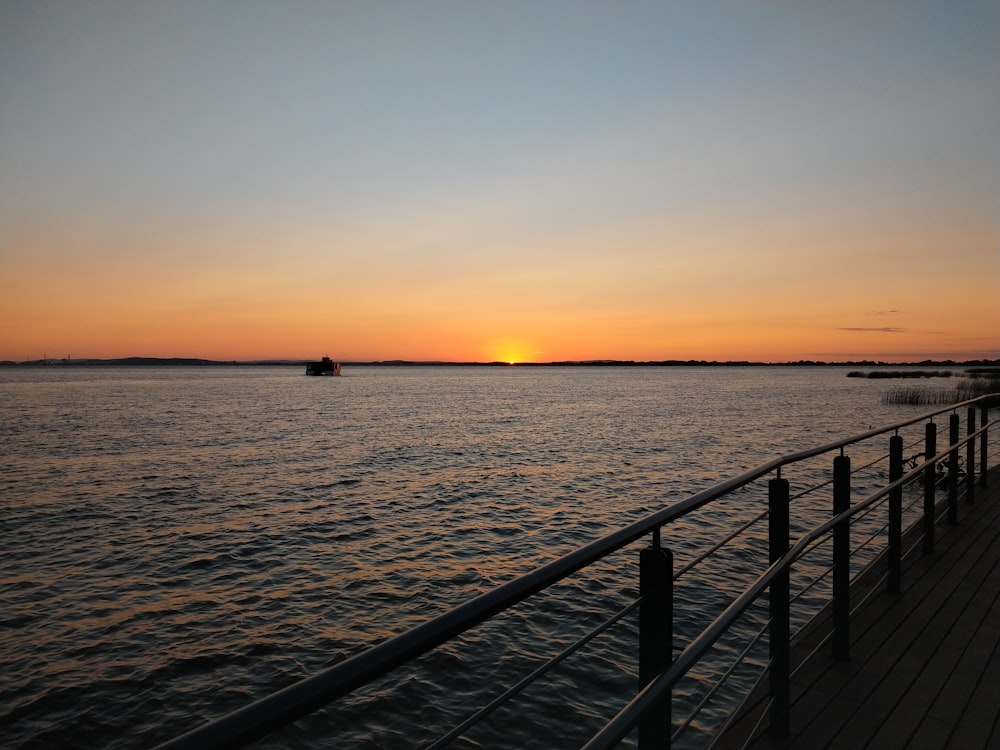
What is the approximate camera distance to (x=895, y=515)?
16.9 ft

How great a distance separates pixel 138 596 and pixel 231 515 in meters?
5.88

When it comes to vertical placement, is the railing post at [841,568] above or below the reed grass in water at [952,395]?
above

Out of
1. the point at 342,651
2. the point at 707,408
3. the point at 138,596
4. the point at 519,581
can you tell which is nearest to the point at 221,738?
the point at 519,581

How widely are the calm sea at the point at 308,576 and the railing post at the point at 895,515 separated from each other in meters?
3.16

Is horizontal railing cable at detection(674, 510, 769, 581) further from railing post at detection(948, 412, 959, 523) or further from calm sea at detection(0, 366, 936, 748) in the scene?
railing post at detection(948, 412, 959, 523)

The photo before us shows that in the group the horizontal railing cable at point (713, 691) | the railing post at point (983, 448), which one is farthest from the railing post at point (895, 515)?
the railing post at point (983, 448)

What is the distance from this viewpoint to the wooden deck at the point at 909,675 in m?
3.44

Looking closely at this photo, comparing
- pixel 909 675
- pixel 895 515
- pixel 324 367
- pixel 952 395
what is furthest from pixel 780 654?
pixel 324 367

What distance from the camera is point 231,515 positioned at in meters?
16.5

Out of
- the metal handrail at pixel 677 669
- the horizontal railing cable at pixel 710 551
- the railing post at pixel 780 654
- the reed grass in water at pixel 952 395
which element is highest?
the horizontal railing cable at pixel 710 551

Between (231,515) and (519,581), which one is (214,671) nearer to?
(519,581)

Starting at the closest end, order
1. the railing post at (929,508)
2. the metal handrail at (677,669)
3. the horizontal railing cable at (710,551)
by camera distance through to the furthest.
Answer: the metal handrail at (677,669)
the horizontal railing cable at (710,551)
the railing post at (929,508)

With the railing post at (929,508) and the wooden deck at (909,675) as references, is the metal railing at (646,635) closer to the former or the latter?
the wooden deck at (909,675)

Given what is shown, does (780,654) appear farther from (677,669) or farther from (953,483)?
(953,483)
